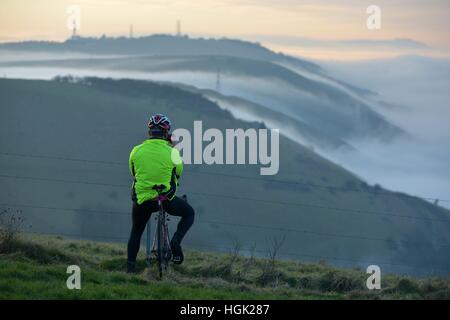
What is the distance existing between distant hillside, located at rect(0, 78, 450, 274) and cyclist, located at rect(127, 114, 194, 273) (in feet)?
193

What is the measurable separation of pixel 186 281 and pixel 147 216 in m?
1.02

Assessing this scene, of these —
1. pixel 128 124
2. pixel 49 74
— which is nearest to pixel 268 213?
pixel 128 124

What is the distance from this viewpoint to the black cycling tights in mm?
15204

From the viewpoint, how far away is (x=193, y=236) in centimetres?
8706

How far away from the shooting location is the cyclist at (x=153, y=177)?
15156 mm

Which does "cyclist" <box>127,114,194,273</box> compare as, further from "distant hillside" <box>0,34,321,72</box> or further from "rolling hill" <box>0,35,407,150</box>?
"distant hillside" <box>0,34,321,72</box>

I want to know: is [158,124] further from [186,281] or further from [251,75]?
[251,75]

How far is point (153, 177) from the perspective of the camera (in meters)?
15.1

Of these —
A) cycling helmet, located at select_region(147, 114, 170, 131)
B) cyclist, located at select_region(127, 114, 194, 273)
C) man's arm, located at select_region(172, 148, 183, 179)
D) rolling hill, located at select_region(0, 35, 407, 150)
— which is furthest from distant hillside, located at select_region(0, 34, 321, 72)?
man's arm, located at select_region(172, 148, 183, 179)

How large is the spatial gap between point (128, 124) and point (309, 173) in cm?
1903

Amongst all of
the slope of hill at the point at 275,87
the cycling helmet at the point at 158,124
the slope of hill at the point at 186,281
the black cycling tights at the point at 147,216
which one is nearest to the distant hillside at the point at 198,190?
the slope of hill at the point at 275,87

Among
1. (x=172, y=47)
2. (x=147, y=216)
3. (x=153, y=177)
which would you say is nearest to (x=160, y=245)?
(x=147, y=216)

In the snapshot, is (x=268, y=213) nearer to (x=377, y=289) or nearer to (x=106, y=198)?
(x=106, y=198)
